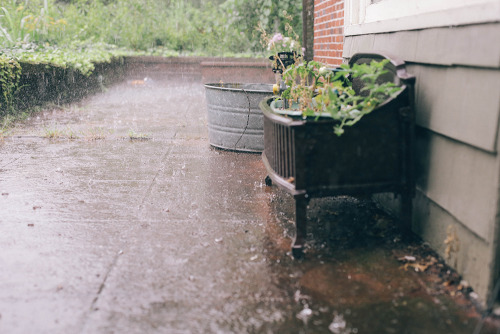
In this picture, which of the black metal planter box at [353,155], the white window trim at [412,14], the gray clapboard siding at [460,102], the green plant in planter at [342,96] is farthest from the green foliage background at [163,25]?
the black metal planter box at [353,155]

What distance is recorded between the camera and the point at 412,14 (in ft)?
10.2

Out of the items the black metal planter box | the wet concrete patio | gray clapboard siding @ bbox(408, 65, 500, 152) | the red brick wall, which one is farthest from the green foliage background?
the black metal planter box

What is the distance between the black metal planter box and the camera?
2654 millimetres

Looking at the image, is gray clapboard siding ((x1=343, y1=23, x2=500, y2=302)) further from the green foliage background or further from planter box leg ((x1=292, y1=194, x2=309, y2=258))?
the green foliage background

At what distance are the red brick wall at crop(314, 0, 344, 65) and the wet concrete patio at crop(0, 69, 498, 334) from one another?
1482mm

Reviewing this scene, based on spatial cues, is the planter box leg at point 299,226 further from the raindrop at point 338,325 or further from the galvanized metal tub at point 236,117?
the galvanized metal tub at point 236,117

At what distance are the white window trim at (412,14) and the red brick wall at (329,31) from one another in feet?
1.03

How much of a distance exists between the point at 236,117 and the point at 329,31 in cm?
140

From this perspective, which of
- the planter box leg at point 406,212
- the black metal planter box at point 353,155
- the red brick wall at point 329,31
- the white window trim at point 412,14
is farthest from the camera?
the red brick wall at point 329,31

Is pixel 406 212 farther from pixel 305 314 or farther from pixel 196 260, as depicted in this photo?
pixel 196 260

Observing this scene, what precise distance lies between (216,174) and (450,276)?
2484mm

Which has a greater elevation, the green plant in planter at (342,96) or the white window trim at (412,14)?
A: the white window trim at (412,14)

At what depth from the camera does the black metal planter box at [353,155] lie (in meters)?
2.65

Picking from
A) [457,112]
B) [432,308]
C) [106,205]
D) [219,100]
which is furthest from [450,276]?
[219,100]
